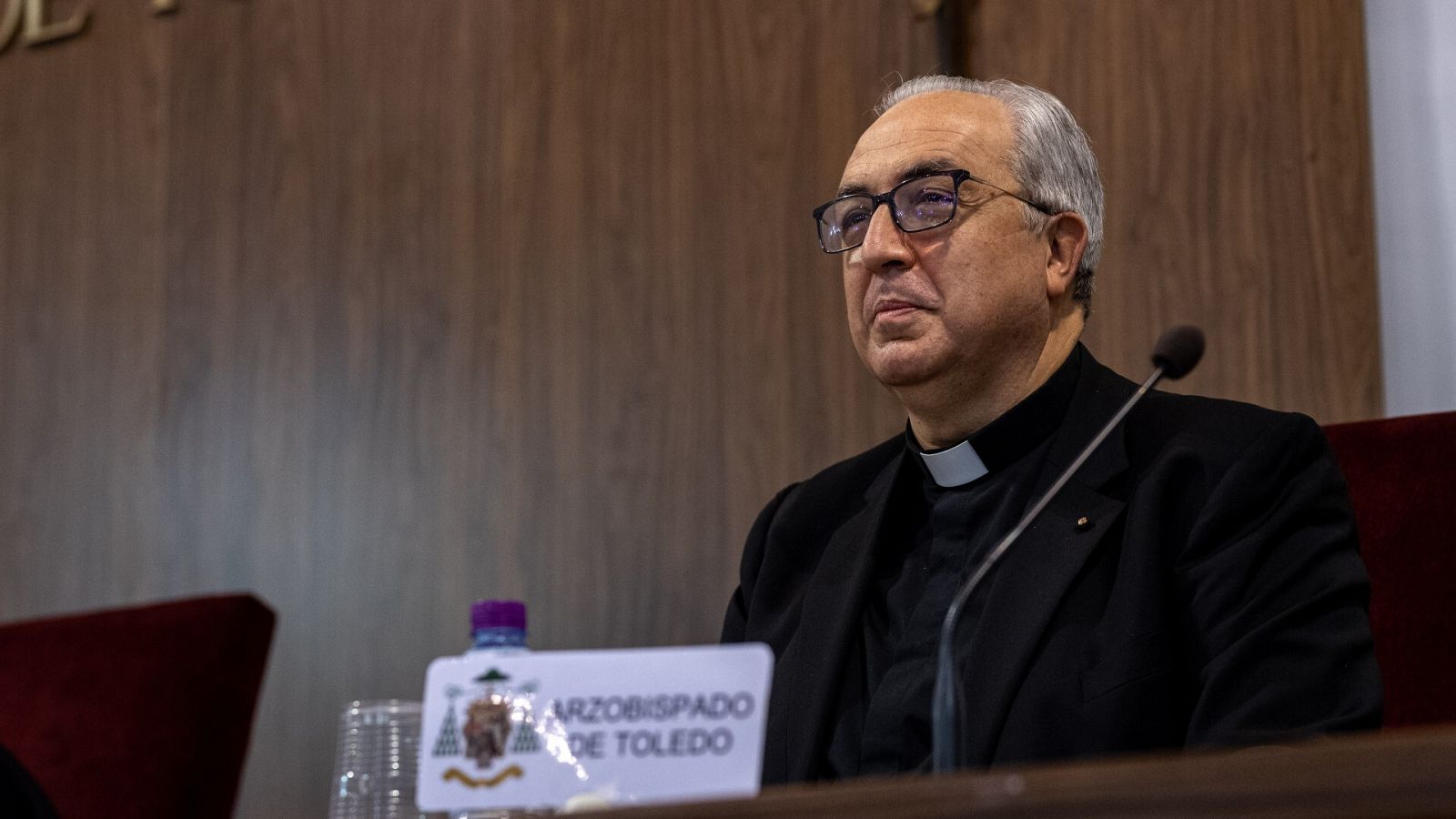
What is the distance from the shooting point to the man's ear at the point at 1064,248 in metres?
2.04

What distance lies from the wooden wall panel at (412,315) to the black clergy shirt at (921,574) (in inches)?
25.3

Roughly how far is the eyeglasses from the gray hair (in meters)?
0.03

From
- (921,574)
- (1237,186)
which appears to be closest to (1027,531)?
(921,574)

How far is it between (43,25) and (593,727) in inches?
125

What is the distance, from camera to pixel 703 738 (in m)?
0.98

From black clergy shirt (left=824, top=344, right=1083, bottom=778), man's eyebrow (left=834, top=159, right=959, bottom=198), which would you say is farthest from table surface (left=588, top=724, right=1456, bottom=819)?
man's eyebrow (left=834, top=159, right=959, bottom=198)

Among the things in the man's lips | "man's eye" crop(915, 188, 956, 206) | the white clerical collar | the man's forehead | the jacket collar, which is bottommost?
the jacket collar

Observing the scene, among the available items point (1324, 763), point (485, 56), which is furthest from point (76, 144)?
point (1324, 763)

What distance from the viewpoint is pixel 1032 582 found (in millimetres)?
1737

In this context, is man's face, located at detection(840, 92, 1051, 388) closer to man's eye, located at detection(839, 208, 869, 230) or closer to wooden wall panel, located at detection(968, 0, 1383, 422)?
man's eye, located at detection(839, 208, 869, 230)

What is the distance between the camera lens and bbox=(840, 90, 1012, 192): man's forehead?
6.56ft

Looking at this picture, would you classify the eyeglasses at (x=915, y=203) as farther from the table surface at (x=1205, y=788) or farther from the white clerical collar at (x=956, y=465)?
the table surface at (x=1205, y=788)

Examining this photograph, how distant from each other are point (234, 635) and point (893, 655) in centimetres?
111

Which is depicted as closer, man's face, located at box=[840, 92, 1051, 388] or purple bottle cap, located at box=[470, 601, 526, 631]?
purple bottle cap, located at box=[470, 601, 526, 631]
